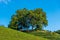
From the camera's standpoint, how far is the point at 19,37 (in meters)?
29.1

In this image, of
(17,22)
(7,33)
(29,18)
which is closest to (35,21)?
(29,18)

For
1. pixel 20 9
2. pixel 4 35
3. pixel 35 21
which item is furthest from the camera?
pixel 20 9

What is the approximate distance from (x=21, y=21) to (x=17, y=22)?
5.47 ft

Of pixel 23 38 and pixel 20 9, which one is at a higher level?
pixel 20 9

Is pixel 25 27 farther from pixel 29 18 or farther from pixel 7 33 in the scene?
pixel 7 33

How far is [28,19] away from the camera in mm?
75438

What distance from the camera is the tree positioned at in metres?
74.4

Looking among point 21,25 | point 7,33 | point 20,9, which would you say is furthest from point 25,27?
point 7,33

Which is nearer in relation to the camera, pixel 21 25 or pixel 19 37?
pixel 19 37

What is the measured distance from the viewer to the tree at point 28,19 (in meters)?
74.4

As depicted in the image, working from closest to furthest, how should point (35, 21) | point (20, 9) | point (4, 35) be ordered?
point (4, 35), point (35, 21), point (20, 9)

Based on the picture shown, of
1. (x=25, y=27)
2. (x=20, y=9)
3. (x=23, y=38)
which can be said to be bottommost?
(x=23, y=38)

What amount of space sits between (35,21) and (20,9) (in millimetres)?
9118

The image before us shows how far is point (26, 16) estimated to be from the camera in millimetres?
75875
